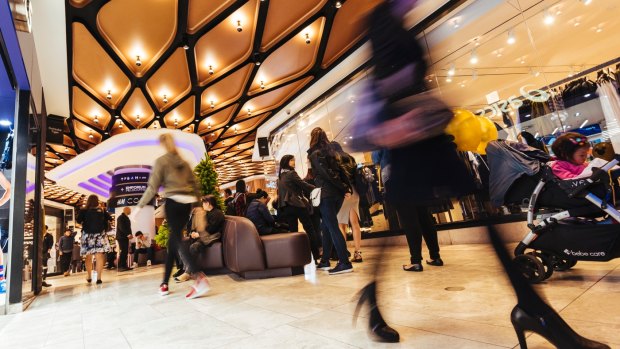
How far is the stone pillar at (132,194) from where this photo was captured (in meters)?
12.7

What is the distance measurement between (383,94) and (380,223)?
5.77m

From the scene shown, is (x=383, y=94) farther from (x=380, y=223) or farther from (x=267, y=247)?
(x=380, y=223)

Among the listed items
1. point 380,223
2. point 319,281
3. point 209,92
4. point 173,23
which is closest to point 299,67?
point 209,92

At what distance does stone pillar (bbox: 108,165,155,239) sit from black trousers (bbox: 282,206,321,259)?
396 inches

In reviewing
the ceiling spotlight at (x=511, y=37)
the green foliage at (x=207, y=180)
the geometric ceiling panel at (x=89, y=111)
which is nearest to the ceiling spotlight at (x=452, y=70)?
the ceiling spotlight at (x=511, y=37)

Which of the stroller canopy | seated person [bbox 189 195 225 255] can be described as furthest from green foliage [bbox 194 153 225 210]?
the stroller canopy

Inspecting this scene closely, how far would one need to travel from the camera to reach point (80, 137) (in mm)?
11922

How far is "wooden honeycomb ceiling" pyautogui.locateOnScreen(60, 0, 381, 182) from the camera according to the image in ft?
20.3

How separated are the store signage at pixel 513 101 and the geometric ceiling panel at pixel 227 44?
494 centimetres

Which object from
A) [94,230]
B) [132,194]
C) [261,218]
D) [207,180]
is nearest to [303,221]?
[261,218]

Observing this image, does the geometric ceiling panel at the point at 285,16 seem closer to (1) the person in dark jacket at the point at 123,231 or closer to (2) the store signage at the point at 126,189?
(1) the person in dark jacket at the point at 123,231

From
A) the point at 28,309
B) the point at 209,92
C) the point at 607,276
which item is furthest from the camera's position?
the point at 209,92

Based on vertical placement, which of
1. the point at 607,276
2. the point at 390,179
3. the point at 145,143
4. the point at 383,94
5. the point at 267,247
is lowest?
the point at 607,276

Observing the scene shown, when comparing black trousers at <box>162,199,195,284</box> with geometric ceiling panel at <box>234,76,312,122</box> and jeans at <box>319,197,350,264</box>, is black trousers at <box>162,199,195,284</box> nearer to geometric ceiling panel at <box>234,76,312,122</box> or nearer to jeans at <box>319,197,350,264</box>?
jeans at <box>319,197,350,264</box>
